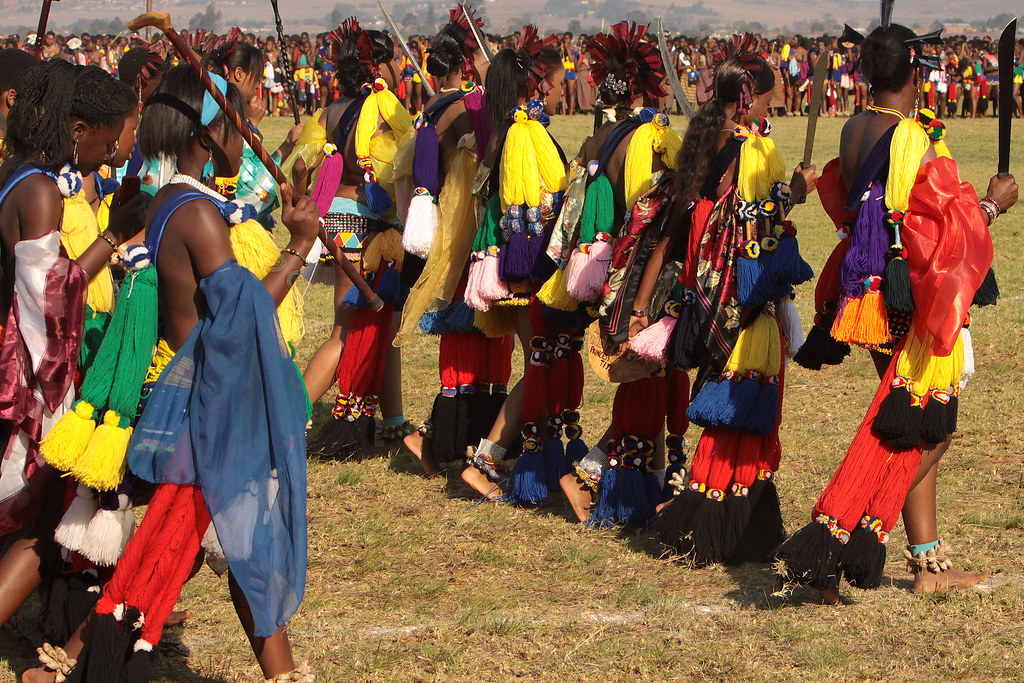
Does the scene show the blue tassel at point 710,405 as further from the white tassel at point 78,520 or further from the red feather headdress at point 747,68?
the white tassel at point 78,520

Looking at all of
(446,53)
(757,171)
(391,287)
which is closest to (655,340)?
(757,171)

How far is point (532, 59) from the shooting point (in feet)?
18.4

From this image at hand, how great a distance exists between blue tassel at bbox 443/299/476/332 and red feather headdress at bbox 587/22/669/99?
1375mm

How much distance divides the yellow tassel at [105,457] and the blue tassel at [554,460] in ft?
8.69

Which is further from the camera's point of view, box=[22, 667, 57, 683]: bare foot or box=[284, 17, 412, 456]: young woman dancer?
box=[284, 17, 412, 456]: young woman dancer

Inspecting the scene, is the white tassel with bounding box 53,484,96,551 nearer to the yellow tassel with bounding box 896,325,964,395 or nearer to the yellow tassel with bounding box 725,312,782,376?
the yellow tassel with bounding box 725,312,782,376

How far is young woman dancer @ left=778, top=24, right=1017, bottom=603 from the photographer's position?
4227 millimetres

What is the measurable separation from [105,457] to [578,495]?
8.48 ft

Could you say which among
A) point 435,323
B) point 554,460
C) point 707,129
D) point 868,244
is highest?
point 707,129

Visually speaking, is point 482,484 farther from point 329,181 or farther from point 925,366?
point 925,366

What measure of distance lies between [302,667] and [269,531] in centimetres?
41

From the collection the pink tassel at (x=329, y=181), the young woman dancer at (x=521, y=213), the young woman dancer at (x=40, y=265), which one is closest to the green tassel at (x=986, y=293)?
the young woman dancer at (x=521, y=213)

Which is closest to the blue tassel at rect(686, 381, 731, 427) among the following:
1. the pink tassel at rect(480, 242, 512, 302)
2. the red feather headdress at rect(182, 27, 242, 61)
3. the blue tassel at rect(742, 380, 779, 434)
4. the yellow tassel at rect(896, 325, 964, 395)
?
the blue tassel at rect(742, 380, 779, 434)

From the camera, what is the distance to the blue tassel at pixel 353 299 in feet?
21.3
